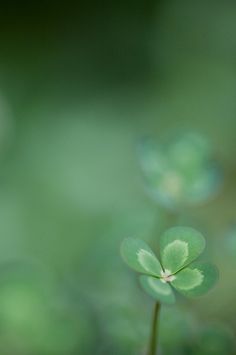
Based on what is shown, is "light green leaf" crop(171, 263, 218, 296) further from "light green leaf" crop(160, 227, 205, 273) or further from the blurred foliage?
the blurred foliage

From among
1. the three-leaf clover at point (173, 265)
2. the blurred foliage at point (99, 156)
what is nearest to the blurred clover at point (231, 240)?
the blurred foliage at point (99, 156)

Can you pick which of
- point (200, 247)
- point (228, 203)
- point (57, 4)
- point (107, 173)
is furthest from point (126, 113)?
point (200, 247)

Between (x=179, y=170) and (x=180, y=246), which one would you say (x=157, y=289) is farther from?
(x=179, y=170)

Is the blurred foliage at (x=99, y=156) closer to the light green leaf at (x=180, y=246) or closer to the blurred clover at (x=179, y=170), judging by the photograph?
the blurred clover at (x=179, y=170)

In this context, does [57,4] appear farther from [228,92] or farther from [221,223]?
[221,223]

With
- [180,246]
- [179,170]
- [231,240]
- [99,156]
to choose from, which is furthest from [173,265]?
[99,156]

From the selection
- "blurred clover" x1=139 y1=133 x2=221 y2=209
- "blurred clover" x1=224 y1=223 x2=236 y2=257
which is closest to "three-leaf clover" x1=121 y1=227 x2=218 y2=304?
"blurred clover" x1=224 y1=223 x2=236 y2=257
